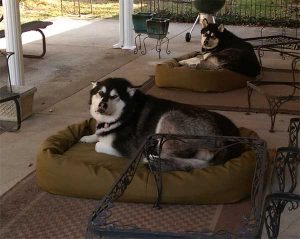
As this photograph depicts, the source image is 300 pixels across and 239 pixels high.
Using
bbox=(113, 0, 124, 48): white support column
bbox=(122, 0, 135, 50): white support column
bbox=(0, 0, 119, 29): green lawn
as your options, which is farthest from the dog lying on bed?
bbox=(0, 0, 119, 29): green lawn

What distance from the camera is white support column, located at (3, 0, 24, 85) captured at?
628 centimetres

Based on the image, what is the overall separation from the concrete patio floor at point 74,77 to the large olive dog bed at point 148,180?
38 cm

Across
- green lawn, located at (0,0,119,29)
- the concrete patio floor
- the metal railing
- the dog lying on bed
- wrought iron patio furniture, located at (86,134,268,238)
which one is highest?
wrought iron patio furniture, located at (86,134,268,238)

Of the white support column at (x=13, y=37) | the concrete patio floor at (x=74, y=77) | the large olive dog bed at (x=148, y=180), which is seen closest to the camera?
the large olive dog bed at (x=148, y=180)

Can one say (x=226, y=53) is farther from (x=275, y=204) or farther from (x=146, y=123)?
(x=275, y=204)

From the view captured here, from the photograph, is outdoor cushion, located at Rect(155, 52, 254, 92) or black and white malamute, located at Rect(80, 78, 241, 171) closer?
black and white malamute, located at Rect(80, 78, 241, 171)

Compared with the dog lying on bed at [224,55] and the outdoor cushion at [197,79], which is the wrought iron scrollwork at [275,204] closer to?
the outdoor cushion at [197,79]

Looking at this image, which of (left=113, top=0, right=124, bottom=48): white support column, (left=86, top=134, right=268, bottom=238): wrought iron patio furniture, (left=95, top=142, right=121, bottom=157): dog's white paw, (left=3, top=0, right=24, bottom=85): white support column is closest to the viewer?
(left=86, top=134, right=268, bottom=238): wrought iron patio furniture

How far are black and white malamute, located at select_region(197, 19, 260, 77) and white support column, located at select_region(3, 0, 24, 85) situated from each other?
7.78 ft

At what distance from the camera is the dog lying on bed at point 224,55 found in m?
7.46

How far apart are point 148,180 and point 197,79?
3.31m

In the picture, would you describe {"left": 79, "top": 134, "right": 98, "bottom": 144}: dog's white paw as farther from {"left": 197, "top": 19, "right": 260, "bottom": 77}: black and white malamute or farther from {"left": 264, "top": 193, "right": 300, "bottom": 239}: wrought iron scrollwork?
{"left": 197, "top": 19, "right": 260, "bottom": 77}: black and white malamute

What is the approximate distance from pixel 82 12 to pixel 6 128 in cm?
982

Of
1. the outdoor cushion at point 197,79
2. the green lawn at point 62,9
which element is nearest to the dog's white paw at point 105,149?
the outdoor cushion at point 197,79
